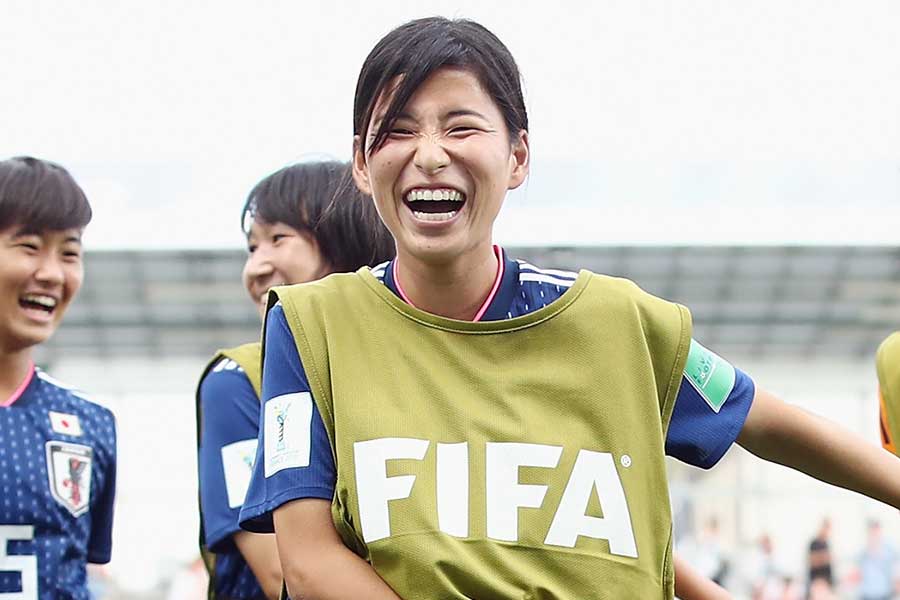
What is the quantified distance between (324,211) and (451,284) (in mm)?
1370

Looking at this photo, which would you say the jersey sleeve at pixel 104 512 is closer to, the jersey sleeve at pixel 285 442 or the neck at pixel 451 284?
the jersey sleeve at pixel 285 442

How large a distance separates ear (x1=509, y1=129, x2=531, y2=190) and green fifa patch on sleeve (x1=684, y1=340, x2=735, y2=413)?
42cm

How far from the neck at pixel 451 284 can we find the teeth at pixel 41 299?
1882 millimetres

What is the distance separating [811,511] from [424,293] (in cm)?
1860

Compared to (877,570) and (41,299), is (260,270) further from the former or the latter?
(877,570)

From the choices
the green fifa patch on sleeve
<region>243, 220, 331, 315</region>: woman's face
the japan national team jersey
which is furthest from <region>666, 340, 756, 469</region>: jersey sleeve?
the japan national team jersey

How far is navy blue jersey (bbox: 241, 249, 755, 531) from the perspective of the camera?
8.38ft

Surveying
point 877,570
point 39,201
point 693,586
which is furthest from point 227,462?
point 877,570

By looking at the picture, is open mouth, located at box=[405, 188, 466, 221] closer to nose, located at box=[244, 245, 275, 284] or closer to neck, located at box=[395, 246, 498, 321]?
neck, located at box=[395, 246, 498, 321]

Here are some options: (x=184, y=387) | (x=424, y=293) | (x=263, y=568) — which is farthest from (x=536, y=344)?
(x=184, y=387)

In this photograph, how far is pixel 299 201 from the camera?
413 cm

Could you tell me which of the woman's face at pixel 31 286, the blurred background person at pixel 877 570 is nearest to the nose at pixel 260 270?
the woman's face at pixel 31 286

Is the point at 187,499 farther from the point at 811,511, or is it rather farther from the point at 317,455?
the point at 317,455

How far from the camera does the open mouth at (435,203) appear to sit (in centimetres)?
258
